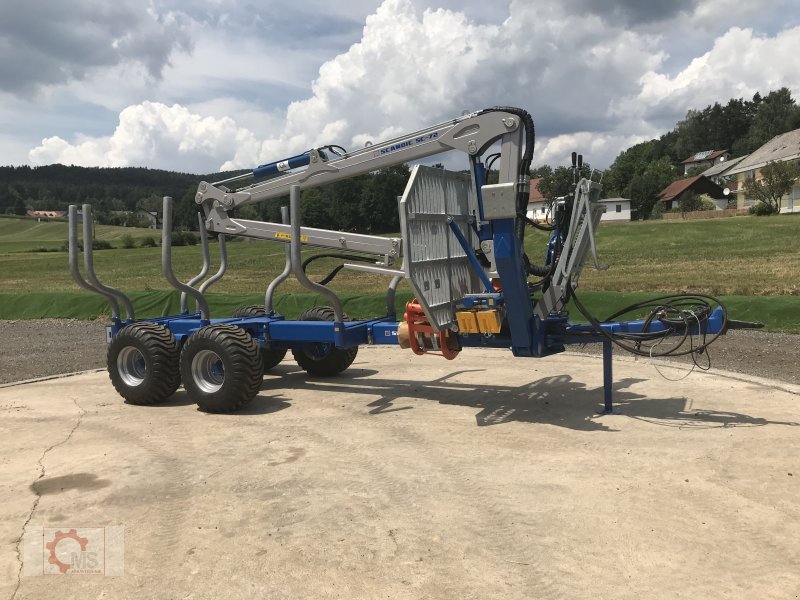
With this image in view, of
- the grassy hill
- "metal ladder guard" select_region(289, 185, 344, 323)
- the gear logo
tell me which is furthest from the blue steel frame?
the grassy hill

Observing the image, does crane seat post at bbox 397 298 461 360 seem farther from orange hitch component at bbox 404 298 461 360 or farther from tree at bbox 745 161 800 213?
tree at bbox 745 161 800 213

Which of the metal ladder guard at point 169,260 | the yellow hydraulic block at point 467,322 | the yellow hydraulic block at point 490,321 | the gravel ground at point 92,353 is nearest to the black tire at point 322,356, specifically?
the metal ladder guard at point 169,260

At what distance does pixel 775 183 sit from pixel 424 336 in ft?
175

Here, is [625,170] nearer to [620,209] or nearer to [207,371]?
[620,209]

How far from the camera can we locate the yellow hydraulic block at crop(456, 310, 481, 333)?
22.6ft

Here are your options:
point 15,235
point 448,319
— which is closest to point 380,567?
point 448,319

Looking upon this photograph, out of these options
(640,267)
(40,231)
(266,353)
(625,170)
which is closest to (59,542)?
(266,353)

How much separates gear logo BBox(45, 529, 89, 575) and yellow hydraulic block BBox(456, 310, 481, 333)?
3.92 meters

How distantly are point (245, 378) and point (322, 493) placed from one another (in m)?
2.77

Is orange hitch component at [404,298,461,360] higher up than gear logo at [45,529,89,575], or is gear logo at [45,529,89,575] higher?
orange hitch component at [404,298,461,360]

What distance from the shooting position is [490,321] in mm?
6812

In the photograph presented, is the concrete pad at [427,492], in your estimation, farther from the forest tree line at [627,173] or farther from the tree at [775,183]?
the forest tree line at [627,173]

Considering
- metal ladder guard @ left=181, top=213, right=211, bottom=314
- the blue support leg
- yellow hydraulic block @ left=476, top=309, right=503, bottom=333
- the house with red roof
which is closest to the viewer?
yellow hydraulic block @ left=476, top=309, right=503, bottom=333

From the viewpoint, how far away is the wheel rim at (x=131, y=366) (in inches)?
325
